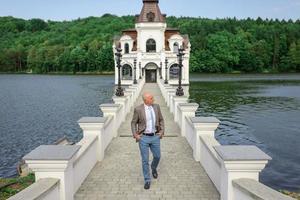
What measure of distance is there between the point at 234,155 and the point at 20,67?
140m

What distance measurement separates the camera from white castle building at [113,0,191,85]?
2368 inches

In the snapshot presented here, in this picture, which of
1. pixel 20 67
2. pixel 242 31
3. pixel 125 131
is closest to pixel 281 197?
pixel 125 131

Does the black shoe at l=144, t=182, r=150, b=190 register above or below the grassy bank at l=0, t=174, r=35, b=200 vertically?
above

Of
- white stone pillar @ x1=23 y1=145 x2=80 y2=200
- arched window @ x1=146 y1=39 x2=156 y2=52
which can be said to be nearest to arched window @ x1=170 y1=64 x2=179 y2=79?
arched window @ x1=146 y1=39 x2=156 y2=52

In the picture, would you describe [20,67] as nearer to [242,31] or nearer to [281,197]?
[242,31]

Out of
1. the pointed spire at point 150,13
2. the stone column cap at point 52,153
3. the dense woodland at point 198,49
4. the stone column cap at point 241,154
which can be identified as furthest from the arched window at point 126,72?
the stone column cap at point 241,154

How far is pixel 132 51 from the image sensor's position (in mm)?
62062

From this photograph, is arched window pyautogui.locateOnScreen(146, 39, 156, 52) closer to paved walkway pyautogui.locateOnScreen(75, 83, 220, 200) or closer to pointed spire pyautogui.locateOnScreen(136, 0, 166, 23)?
pointed spire pyautogui.locateOnScreen(136, 0, 166, 23)

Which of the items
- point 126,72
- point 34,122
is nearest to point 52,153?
point 34,122

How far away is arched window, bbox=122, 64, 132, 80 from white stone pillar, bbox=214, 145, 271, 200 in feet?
190

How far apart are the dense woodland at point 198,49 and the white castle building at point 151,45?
49.9 meters

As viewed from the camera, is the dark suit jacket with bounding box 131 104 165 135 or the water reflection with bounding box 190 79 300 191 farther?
the water reflection with bounding box 190 79 300 191

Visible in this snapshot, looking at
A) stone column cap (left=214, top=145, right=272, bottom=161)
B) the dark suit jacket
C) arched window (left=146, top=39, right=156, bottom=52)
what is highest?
arched window (left=146, top=39, right=156, bottom=52)

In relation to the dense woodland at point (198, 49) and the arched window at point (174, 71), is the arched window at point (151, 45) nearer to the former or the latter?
the arched window at point (174, 71)
